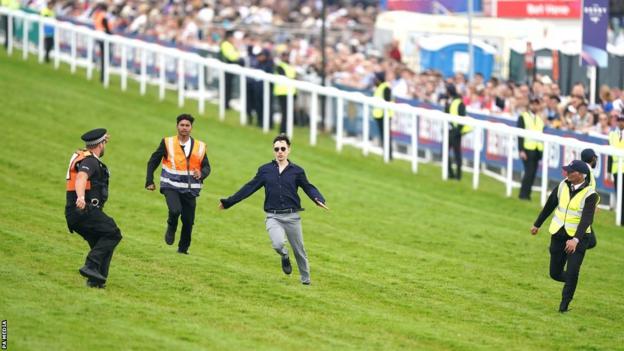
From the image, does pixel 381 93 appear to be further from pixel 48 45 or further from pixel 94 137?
pixel 94 137

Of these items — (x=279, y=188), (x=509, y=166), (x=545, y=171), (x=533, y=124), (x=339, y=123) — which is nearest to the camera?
(x=279, y=188)

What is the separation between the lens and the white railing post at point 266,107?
A: 26.4 m

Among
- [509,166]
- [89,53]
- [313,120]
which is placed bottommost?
[509,166]

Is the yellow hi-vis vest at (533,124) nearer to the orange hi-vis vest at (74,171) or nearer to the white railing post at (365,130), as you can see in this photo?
the white railing post at (365,130)

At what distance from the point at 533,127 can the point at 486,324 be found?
879 cm

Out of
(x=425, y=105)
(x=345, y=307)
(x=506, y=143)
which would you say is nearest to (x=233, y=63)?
(x=425, y=105)

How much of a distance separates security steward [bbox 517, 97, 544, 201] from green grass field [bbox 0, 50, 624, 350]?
444mm

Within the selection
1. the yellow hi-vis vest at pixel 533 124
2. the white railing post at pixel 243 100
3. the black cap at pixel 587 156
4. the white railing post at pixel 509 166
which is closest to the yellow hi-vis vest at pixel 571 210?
the black cap at pixel 587 156

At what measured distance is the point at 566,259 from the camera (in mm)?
14953

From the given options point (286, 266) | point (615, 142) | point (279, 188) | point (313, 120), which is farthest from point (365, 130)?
point (279, 188)

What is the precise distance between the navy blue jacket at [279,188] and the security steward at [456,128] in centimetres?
916

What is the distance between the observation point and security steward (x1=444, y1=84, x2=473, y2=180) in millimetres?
23922

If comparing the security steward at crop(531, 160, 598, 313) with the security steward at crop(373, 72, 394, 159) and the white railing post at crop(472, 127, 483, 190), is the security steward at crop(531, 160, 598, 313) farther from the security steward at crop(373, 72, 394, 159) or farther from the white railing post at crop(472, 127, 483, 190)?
the security steward at crop(373, 72, 394, 159)

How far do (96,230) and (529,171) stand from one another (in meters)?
10.1
